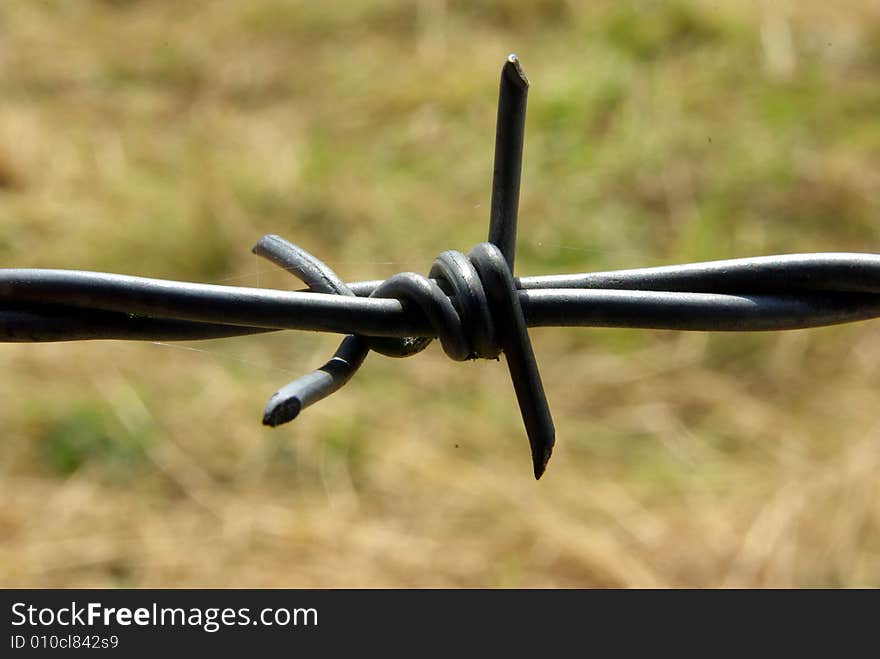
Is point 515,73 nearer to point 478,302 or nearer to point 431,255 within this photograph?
point 478,302

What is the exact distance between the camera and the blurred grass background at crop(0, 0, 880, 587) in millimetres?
2193

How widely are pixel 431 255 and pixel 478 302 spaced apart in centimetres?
230

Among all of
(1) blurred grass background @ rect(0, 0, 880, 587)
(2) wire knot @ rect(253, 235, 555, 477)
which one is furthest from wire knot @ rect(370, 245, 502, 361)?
(1) blurred grass background @ rect(0, 0, 880, 587)

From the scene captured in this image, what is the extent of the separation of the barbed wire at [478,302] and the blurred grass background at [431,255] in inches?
35.2

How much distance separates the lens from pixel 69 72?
3926 millimetres

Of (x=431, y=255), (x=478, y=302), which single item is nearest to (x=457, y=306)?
(x=478, y=302)

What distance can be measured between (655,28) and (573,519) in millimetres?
2312

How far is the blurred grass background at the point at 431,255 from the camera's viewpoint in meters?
2.19

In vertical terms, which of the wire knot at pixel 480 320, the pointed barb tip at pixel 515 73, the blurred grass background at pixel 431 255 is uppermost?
the blurred grass background at pixel 431 255

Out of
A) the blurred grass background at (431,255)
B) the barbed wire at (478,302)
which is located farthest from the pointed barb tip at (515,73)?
the blurred grass background at (431,255)

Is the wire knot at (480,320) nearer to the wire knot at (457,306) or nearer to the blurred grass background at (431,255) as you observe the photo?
the wire knot at (457,306)

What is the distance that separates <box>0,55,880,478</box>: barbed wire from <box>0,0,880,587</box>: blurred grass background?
89cm

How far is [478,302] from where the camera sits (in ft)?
1.81
